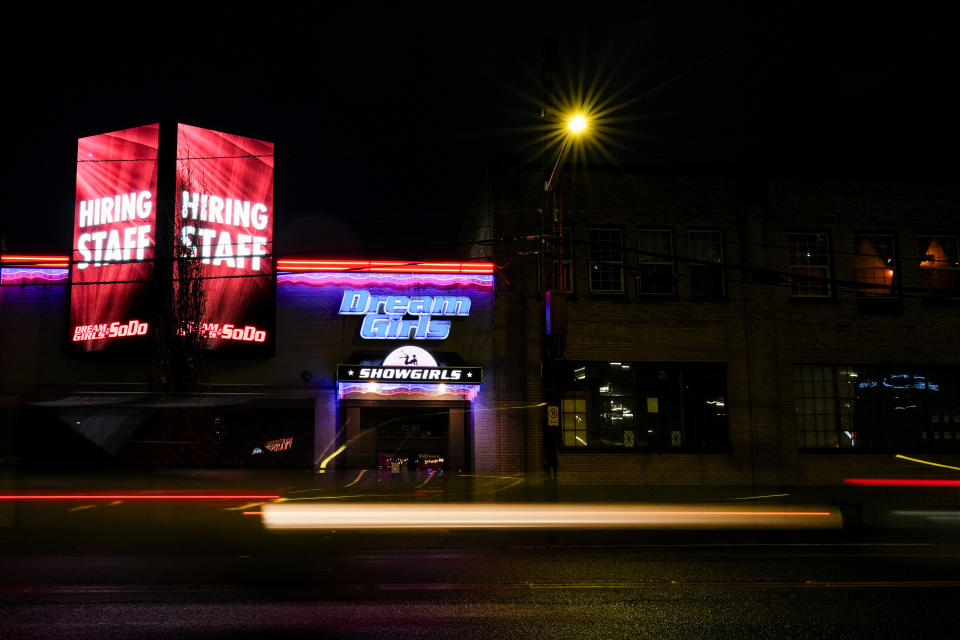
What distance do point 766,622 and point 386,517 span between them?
20.9ft

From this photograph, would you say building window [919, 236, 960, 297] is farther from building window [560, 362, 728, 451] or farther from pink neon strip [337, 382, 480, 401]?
pink neon strip [337, 382, 480, 401]

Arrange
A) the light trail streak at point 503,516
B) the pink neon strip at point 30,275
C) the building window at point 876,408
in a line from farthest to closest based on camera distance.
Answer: the building window at point 876,408 → the pink neon strip at point 30,275 → the light trail streak at point 503,516

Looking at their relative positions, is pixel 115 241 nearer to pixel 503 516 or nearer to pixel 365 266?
pixel 365 266

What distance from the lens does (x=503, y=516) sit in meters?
12.3

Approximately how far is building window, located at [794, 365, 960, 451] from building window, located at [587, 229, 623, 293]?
5.76 metres

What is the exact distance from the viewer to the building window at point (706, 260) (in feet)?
73.3

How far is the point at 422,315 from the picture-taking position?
21.5m

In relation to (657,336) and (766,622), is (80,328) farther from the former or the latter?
(766,622)

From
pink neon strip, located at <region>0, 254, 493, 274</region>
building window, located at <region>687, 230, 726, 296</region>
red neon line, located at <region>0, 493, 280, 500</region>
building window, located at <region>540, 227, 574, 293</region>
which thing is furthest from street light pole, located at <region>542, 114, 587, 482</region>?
red neon line, located at <region>0, 493, 280, 500</region>

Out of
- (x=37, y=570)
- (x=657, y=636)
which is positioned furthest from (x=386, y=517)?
(x=657, y=636)

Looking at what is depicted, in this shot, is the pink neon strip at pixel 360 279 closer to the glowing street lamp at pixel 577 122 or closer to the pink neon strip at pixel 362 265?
the pink neon strip at pixel 362 265

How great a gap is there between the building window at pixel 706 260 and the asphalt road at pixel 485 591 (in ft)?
35.6

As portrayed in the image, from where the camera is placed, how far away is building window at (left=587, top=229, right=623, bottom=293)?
72.3 feet

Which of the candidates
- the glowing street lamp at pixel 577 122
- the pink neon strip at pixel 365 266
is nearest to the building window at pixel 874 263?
the pink neon strip at pixel 365 266
